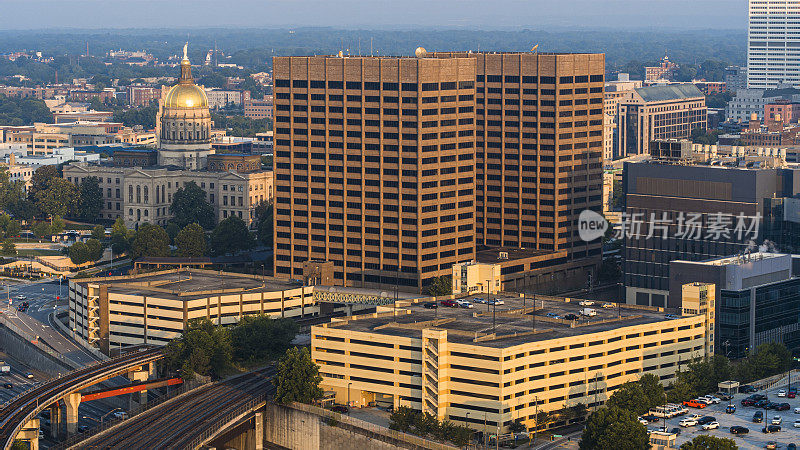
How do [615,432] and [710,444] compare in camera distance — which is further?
[615,432]

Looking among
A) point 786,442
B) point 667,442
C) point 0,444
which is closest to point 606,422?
point 667,442

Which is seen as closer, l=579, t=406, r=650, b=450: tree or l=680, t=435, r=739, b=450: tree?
l=680, t=435, r=739, b=450: tree

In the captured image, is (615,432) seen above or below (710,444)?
above

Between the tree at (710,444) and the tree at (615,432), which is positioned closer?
the tree at (710,444)
